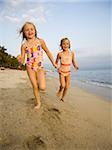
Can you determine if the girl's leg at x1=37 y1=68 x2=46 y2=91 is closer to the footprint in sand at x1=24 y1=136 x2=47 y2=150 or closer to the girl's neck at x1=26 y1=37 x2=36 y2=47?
the girl's neck at x1=26 y1=37 x2=36 y2=47

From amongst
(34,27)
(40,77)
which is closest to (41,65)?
(40,77)

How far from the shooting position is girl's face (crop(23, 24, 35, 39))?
4.11 meters

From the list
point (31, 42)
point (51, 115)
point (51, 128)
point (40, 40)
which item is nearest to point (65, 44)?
point (40, 40)

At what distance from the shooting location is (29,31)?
413 cm

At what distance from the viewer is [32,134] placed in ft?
10.4

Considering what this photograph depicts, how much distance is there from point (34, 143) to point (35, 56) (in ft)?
5.26

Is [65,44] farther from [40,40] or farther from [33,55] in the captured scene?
[33,55]

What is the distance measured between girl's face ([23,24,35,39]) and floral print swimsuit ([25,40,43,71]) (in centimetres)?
15

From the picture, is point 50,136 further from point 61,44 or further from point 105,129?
point 61,44

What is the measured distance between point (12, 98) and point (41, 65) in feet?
3.64

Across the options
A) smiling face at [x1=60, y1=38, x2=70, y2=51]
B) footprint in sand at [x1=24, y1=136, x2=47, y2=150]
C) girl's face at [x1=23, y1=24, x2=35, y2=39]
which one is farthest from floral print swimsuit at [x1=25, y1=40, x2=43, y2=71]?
footprint in sand at [x1=24, y1=136, x2=47, y2=150]

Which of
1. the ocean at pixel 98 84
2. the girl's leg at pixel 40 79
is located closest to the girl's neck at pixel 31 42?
the girl's leg at pixel 40 79

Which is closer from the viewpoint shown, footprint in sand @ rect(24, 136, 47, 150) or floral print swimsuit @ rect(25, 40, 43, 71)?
footprint in sand @ rect(24, 136, 47, 150)

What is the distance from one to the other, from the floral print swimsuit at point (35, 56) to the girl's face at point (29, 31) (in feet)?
0.50
